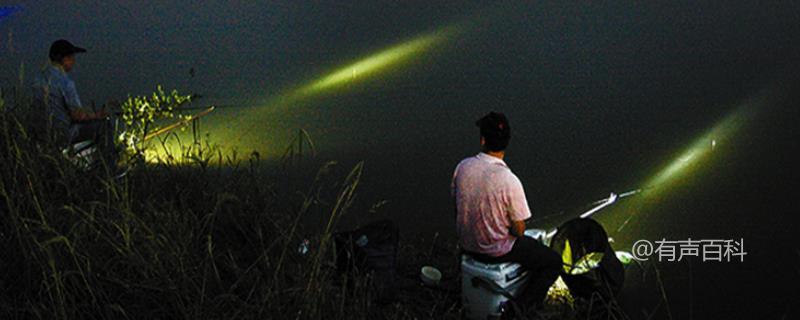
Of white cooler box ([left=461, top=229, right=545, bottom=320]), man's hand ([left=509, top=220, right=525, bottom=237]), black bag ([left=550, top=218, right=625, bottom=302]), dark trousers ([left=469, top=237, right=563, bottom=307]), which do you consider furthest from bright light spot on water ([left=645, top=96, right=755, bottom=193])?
man's hand ([left=509, top=220, right=525, bottom=237])

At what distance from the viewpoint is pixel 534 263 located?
3.41 m

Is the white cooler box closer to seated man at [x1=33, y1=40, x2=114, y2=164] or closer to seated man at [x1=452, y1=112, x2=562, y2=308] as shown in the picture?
seated man at [x1=452, y1=112, x2=562, y2=308]

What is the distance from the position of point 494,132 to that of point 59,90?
8.89ft

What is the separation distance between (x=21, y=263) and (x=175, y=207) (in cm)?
78

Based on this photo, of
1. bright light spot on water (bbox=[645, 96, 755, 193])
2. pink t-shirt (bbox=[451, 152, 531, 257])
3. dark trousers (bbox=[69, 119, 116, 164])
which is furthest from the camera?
bright light spot on water (bbox=[645, 96, 755, 193])

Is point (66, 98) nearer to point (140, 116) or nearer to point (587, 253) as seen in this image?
point (140, 116)

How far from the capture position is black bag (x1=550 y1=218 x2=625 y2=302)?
3.51 metres

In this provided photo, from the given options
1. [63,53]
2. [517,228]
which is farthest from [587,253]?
[63,53]

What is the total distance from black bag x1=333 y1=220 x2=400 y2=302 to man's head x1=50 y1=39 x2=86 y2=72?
7.17 feet

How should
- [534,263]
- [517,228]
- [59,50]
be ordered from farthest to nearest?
[59,50]
[534,263]
[517,228]

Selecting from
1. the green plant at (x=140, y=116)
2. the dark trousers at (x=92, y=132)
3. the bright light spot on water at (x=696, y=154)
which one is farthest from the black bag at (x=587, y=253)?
the bright light spot on water at (x=696, y=154)

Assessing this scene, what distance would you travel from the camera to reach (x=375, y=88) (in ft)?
47.8

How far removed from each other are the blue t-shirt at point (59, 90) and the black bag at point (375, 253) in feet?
5.92

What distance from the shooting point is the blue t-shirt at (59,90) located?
13.9 ft
